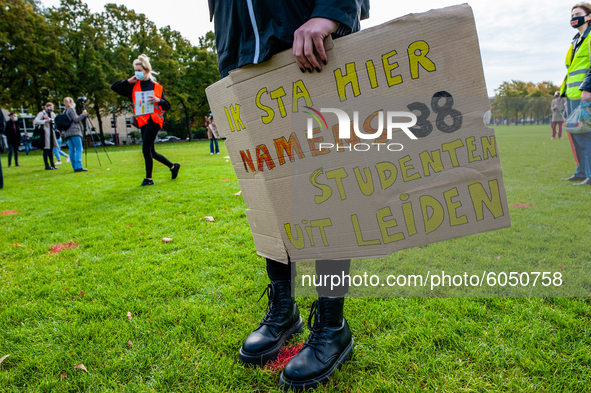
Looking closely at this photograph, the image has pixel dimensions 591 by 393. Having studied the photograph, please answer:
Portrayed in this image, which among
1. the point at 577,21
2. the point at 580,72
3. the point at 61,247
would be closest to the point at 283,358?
the point at 61,247

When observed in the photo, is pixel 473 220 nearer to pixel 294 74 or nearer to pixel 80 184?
pixel 294 74

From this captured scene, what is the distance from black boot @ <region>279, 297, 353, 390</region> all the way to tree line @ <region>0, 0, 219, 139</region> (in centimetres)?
3174

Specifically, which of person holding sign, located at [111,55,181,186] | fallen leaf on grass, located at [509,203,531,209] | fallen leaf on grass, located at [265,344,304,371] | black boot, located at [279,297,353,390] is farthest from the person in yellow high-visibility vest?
person holding sign, located at [111,55,181,186]

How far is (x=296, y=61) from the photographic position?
1294 mm

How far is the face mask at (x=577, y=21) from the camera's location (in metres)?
4.75

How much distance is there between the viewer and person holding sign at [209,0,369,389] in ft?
4.13

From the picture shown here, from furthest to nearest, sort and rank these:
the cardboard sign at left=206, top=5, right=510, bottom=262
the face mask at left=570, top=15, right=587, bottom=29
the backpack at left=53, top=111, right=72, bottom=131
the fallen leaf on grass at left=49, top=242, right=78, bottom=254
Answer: the backpack at left=53, top=111, right=72, bottom=131 < the face mask at left=570, top=15, right=587, bottom=29 < the fallen leaf on grass at left=49, top=242, right=78, bottom=254 < the cardboard sign at left=206, top=5, right=510, bottom=262

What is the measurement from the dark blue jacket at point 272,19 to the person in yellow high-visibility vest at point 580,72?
4791mm

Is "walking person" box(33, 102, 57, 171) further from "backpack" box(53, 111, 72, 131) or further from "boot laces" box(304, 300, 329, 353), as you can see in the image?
"boot laces" box(304, 300, 329, 353)

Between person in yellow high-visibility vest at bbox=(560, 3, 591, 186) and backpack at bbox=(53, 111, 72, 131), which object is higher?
backpack at bbox=(53, 111, 72, 131)

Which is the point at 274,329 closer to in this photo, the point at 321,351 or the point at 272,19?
the point at 321,351

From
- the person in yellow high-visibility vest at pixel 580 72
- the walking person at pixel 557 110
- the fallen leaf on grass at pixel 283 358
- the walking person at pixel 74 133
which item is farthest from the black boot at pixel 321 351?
the walking person at pixel 74 133

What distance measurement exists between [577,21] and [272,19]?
5596 mm

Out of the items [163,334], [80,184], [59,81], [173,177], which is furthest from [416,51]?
[59,81]
